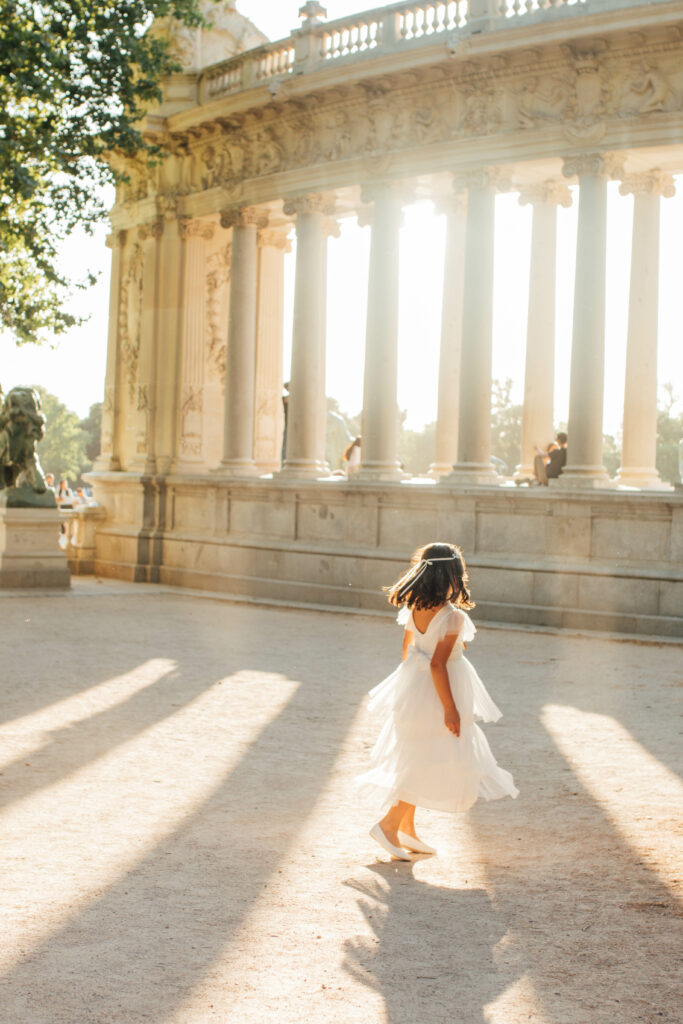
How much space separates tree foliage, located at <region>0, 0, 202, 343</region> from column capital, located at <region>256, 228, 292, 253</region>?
318 centimetres

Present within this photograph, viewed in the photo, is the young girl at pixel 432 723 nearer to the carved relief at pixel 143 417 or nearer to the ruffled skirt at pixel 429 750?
the ruffled skirt at pixel 429 750

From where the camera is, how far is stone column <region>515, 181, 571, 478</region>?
23922 mm

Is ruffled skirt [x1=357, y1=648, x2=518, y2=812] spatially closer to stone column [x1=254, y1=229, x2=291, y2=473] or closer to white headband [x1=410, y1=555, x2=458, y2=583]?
white headband [x1=410, y1=555, x2=458, y2=583]

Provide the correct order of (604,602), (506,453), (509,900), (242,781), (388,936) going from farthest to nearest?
1. (506,453)
2. (604,602)
3. (242,781)
4. (509,900)
5. (388,936)

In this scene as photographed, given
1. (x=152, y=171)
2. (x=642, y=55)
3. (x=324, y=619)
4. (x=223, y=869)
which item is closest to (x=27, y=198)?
(x=152, y=171)

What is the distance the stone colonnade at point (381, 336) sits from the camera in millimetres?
21109

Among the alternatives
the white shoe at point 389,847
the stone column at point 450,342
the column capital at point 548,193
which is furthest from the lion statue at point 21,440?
the white shoe at point 389,847

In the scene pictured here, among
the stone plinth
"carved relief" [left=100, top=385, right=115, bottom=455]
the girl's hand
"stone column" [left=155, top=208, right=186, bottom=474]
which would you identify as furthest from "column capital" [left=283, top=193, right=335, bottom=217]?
the girl's hand

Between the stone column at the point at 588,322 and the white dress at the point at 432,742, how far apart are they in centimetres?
1343

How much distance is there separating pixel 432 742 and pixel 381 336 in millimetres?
16952

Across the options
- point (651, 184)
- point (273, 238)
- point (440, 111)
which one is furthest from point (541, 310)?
point (273, 238)

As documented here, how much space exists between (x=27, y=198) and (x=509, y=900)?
2032 centimetres

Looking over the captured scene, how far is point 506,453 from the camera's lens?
283ft

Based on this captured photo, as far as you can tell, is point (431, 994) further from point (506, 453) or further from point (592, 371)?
point (506, 453)
